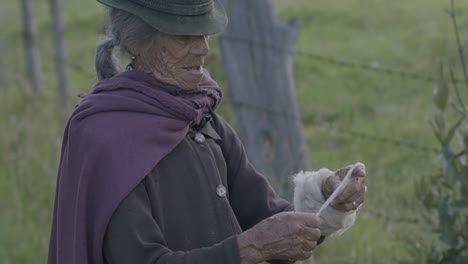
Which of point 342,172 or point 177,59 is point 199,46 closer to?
point 177,59

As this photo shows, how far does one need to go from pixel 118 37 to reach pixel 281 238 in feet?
2.59

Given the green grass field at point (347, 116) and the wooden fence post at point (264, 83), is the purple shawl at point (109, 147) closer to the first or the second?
the green grass field at point (347, 116)

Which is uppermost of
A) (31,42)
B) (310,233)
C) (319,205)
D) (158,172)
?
(158,172)

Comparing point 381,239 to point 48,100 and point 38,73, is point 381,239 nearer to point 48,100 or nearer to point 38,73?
point 48,100

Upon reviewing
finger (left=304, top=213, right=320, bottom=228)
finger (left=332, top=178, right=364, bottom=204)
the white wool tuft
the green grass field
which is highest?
finger (left=304, top=213, right=320, bottom=228)

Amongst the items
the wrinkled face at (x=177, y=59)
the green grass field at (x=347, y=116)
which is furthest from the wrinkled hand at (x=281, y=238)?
the green grass field at (x=347, y=116)

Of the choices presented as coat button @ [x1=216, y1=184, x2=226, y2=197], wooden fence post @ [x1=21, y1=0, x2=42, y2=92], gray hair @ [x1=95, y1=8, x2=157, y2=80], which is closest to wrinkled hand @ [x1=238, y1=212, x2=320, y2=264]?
coat button @ [x1=216, y1=184, x2=226, y2=197]

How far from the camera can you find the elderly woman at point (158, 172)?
2.73 m

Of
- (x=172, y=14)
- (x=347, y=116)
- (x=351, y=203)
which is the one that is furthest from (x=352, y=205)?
(x=347, y=116)

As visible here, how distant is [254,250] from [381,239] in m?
2.77

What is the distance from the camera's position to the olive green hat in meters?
2.81

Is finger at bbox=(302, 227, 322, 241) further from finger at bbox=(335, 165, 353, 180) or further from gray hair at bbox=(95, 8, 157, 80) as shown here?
gray hair at bbox=(95, 8, 157, 80)

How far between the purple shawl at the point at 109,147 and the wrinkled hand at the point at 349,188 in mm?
458

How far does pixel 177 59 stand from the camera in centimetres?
288
